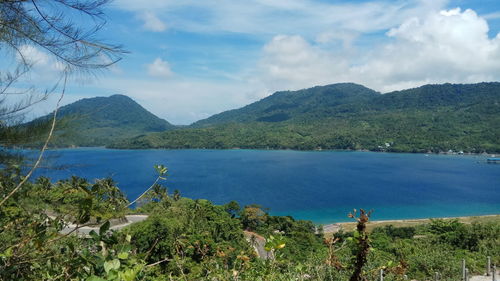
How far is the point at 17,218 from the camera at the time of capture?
4.92ft

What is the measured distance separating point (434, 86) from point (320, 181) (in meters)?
141

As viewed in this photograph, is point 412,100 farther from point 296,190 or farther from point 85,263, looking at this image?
point 85,263

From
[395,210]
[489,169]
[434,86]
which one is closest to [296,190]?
[395,210]

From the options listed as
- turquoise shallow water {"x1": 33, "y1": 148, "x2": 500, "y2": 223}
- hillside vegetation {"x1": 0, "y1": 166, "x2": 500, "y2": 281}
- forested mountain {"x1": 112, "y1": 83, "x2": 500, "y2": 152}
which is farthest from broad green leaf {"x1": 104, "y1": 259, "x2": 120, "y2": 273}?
forested mountain {"x1": 112, "y1": 83, "x2": 500, "y2": 152}

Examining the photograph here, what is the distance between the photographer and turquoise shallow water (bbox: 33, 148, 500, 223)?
3891 cm

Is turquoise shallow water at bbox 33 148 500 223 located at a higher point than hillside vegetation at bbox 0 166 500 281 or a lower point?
lower

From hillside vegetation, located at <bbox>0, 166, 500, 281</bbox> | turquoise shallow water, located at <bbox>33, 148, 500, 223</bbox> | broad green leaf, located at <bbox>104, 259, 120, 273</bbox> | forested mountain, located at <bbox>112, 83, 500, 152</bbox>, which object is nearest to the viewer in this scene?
broad green leaf, located at <bbox>104, 259, 120, 273</bbox>

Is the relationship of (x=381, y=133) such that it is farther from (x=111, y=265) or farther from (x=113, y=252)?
(x=111, y=265)

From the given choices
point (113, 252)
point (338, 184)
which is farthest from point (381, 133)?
point (113, 252)

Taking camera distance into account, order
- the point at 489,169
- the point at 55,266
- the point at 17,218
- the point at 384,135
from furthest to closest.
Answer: the point at 384,135 < the point at 489,169 < the point at 17,218 < the point at 55,266

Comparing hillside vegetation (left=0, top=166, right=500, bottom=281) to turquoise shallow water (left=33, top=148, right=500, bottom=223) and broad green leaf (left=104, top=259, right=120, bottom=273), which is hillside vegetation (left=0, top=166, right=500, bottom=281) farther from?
turquoise shallow water (left=33, top=148, right=500, bottom=223)

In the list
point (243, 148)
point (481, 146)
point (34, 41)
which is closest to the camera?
point (34, 41)

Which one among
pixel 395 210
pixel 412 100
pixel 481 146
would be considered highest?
pixel 412 100

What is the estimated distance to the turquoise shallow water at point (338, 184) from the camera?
38906 mm
